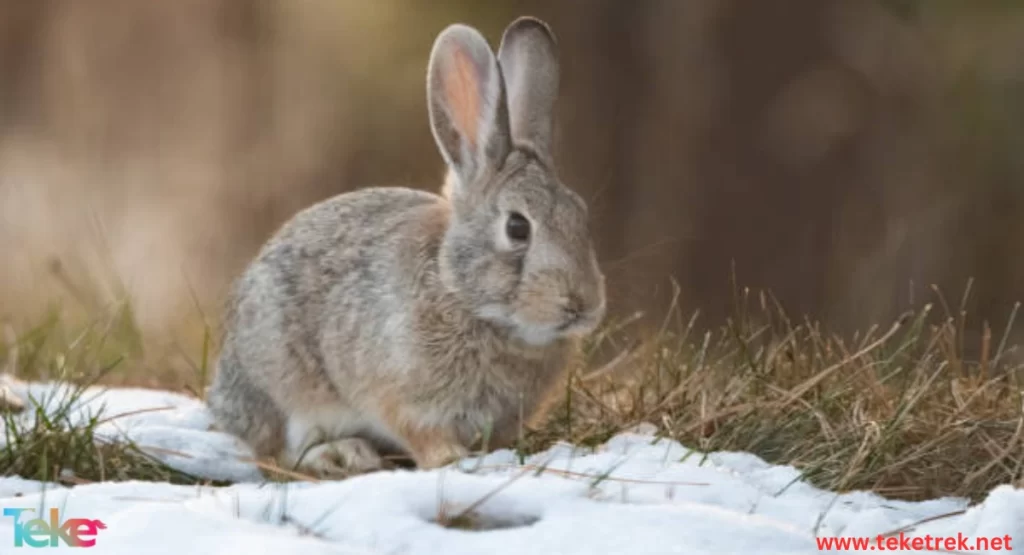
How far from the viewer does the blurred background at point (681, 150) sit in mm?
10484

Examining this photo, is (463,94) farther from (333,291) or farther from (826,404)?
(826,404)

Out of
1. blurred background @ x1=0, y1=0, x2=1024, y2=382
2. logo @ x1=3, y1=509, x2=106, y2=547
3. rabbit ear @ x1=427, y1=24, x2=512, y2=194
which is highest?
rabbit ear @ x1=427, y1=24, x2=512, y2=194

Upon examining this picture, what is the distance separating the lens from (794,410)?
5.57 m

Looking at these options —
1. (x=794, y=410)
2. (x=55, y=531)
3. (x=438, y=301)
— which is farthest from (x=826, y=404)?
(x=55, y=531)

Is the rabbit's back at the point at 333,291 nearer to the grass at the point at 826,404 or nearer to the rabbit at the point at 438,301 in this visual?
the rabbit at the point at 438,301

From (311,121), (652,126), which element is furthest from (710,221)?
(311,121)

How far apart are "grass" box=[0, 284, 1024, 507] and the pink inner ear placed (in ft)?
3.06

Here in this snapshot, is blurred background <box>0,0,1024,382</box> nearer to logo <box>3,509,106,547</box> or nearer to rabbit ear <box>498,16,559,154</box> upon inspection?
rabbit ear <box>498,16,559,154</box>

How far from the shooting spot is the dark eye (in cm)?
585

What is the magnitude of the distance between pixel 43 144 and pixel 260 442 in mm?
7901

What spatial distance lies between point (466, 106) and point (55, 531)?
2.39m

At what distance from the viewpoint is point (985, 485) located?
5.17 metres

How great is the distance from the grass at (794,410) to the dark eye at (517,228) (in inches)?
20.2

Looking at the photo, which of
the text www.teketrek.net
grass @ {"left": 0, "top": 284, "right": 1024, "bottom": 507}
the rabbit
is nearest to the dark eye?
the rabbit
